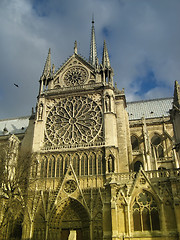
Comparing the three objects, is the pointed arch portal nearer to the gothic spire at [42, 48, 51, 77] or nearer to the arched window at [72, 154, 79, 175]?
the arched window at [72, 154, 79, 175]

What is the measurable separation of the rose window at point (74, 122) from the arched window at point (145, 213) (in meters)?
10.7

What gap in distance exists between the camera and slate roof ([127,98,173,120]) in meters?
38.6

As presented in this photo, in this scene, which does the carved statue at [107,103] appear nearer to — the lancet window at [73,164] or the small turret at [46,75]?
the lancet window at [73,164]

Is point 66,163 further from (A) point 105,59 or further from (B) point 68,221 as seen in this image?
(A) point 105,59

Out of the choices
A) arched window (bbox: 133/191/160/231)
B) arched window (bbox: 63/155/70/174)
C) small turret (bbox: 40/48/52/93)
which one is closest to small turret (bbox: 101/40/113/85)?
small turret (bbox: 40/48/52/93)

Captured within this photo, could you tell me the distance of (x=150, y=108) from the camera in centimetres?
4028

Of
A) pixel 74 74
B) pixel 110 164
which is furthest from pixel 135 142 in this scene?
pixel 74 74

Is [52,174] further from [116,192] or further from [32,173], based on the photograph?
[116,192]

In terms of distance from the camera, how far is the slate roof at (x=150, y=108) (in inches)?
1519

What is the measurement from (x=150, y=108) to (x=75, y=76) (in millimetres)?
14937

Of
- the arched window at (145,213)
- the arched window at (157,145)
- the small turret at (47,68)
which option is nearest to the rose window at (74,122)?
the small turret at (47,68)

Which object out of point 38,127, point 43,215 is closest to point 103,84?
point 38,127

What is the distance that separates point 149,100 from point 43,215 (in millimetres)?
27199

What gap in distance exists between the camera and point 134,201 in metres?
15.7
